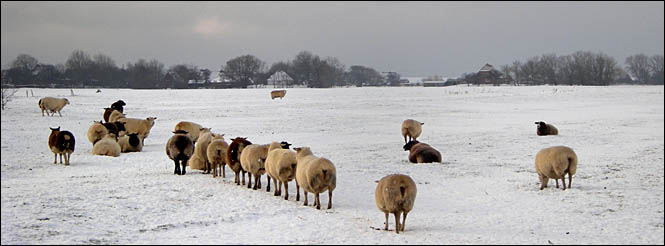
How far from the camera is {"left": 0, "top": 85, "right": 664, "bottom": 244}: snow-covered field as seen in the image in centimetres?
903

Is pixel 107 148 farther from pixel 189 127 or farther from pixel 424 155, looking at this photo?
pixel 424 155

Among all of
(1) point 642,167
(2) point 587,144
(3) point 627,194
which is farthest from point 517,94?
(3) point 627,194

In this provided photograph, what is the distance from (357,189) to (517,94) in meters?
47.3

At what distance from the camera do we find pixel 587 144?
899 inches

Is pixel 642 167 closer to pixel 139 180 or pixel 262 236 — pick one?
pixel 262 236

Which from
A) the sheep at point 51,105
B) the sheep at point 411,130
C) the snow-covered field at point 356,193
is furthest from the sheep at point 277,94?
the sheep at point 411,130

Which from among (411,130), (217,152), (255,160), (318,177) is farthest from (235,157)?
(411,130)

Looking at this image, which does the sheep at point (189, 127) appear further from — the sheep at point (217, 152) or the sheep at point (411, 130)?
the sheep at point (411, 130)

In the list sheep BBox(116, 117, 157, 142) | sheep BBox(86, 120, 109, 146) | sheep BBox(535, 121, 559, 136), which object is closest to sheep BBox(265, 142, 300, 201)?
sheep BBox(86, 120, 109, 146)

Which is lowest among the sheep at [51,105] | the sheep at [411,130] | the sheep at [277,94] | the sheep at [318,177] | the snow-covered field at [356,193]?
the snow-covered field at [356,193]

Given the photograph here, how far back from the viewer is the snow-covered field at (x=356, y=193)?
9031 millimetres

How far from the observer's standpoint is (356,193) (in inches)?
512

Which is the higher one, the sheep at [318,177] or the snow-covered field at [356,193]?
the sheep at [318,177]

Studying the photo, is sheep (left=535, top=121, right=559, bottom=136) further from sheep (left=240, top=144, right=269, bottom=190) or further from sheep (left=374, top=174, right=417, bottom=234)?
sheep (left=374, top=174, right=417, bottom=234)
